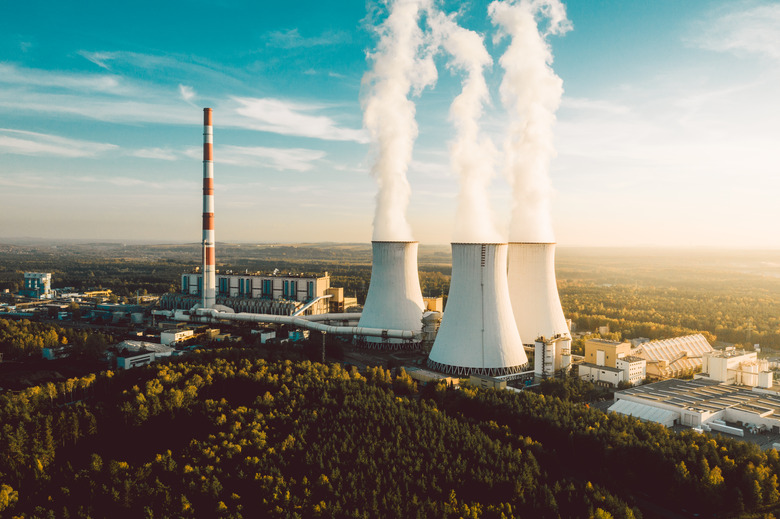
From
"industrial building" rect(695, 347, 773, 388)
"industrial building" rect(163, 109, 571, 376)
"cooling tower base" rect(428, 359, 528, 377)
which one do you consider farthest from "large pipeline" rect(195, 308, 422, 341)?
"industrial building" rect(695, 347, 773, 388)

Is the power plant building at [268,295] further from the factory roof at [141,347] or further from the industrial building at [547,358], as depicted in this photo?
the industrial building at [547,358]

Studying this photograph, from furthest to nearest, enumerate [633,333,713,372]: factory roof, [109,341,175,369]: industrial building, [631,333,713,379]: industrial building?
1. [633,333,713,372]: factory roof
2. [631,333,713,379]: industrial building
3. [109,341,175,369]: industrial building

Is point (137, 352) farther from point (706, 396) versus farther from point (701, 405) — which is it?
point (706, 396)

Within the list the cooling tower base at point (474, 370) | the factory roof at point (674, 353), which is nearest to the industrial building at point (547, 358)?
the cooling tower base at point (474, 370)

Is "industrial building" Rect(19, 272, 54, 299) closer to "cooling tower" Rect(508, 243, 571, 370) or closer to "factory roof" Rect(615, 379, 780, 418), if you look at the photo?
"cooling tower" Rect(508, 243, 571, 370)

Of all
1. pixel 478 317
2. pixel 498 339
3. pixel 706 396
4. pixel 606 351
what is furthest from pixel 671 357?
pixel 478 317

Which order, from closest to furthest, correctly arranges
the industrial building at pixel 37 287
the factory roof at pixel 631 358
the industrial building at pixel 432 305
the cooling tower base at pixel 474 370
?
the industrial building at pixel 432 305, the cooling tower base at pixel 474 370, the factory roof at pixel 631 358, the industrial building at pixel 37 287
